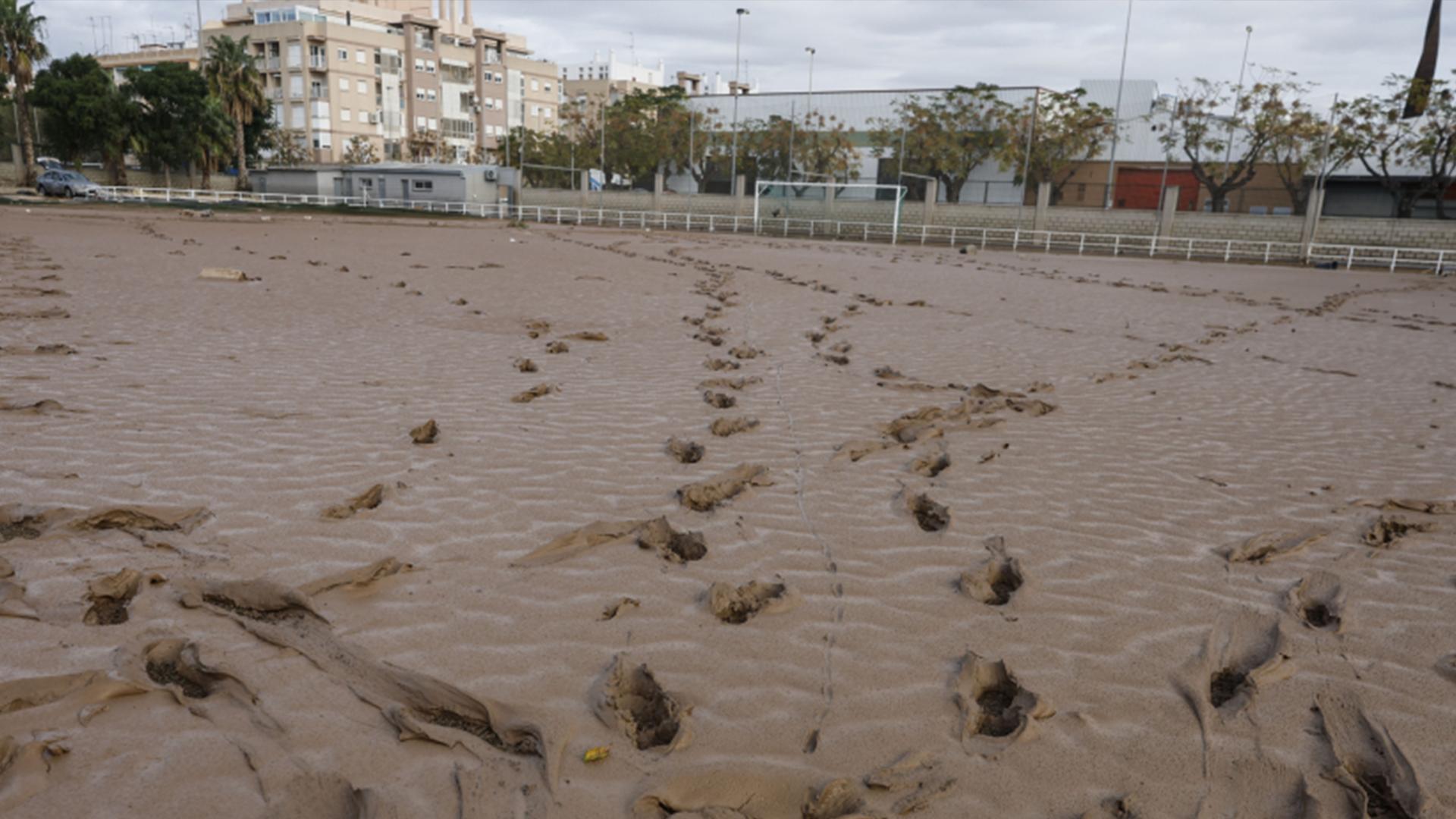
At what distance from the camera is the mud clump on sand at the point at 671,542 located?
3.67 m

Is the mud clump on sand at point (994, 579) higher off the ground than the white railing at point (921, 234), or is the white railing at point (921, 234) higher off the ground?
the white railing at point (921, 234)

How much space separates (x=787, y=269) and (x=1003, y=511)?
46.8ft

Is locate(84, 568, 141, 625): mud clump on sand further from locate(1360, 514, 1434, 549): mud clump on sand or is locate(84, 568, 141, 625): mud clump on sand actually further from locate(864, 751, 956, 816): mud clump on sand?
locate(1360, 514, 1434, 549): mud clump on sand

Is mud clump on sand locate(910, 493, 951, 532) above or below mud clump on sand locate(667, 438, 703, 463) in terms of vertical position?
below

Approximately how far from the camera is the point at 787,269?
60.0 ft

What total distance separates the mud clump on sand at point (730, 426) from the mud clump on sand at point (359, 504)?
2019mm

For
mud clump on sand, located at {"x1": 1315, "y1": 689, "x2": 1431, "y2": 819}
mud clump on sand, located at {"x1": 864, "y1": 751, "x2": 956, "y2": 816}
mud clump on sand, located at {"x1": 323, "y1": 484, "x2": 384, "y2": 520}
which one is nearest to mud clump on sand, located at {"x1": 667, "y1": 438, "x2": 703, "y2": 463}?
mud clump on sand, located at {"x1": 323, "y1": 484, "x2": 384, "y2": 520}

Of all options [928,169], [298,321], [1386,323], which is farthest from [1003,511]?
[928,169]

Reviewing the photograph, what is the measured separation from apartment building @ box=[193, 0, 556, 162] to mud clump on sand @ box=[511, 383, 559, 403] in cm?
6914

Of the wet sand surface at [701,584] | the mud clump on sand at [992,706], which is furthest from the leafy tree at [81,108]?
the mud clump on sand at [992,706]

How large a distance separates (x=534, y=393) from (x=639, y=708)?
393 centimetres

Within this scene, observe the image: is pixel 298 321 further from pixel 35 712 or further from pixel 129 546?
pixel 35 712

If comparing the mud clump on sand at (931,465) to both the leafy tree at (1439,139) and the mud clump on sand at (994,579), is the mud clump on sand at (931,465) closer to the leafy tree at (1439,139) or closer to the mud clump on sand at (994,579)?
the mud clump on sand at (994,579)

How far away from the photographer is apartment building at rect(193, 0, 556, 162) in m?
73.0
